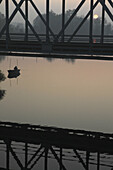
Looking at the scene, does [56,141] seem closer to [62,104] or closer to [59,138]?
[59,138]

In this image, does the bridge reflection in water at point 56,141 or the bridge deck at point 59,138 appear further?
the bridge deck at point 59,138

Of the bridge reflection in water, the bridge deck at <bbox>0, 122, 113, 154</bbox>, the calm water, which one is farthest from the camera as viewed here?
the calm water

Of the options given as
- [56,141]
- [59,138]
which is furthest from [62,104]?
[56,141]

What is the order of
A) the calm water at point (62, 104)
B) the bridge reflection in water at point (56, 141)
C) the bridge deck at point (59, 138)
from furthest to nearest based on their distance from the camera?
1. the calm water at point (62, 104)
2. the bridge deck at point (59, 138)
3. the bridge reflection in water at point (56, 141)

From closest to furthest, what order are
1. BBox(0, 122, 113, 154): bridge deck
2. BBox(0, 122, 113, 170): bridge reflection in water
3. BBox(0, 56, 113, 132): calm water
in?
BBox(0, 122, 113, 170): bridge reflection in water < BBox(0, 122, 113, 154): bridge deck < BBox(0, 56, 113, 132): calm water

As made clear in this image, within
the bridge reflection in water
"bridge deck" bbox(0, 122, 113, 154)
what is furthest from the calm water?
the bridge reflection in water

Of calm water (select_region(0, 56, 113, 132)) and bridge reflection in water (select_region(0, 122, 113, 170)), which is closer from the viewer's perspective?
bridge reflection in water (select_region(0, 122, 113, 170))

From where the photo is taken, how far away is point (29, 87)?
215 feet

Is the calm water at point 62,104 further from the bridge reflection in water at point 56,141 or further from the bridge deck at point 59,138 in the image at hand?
the bridge reflection in water at point 56,141

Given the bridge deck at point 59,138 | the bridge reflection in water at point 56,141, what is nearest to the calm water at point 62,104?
the bridge deck at point 59,138

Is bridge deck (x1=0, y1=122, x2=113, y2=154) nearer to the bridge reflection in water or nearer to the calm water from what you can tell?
the bridge reflection in water

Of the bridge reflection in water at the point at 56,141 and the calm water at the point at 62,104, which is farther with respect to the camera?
the calm water at the point at 62,104

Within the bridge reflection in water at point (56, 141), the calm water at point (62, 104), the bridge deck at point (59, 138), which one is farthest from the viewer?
the calm water at point (62, 104)

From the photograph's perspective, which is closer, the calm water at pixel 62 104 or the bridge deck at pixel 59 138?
the bridge deck at pixel 59 138
